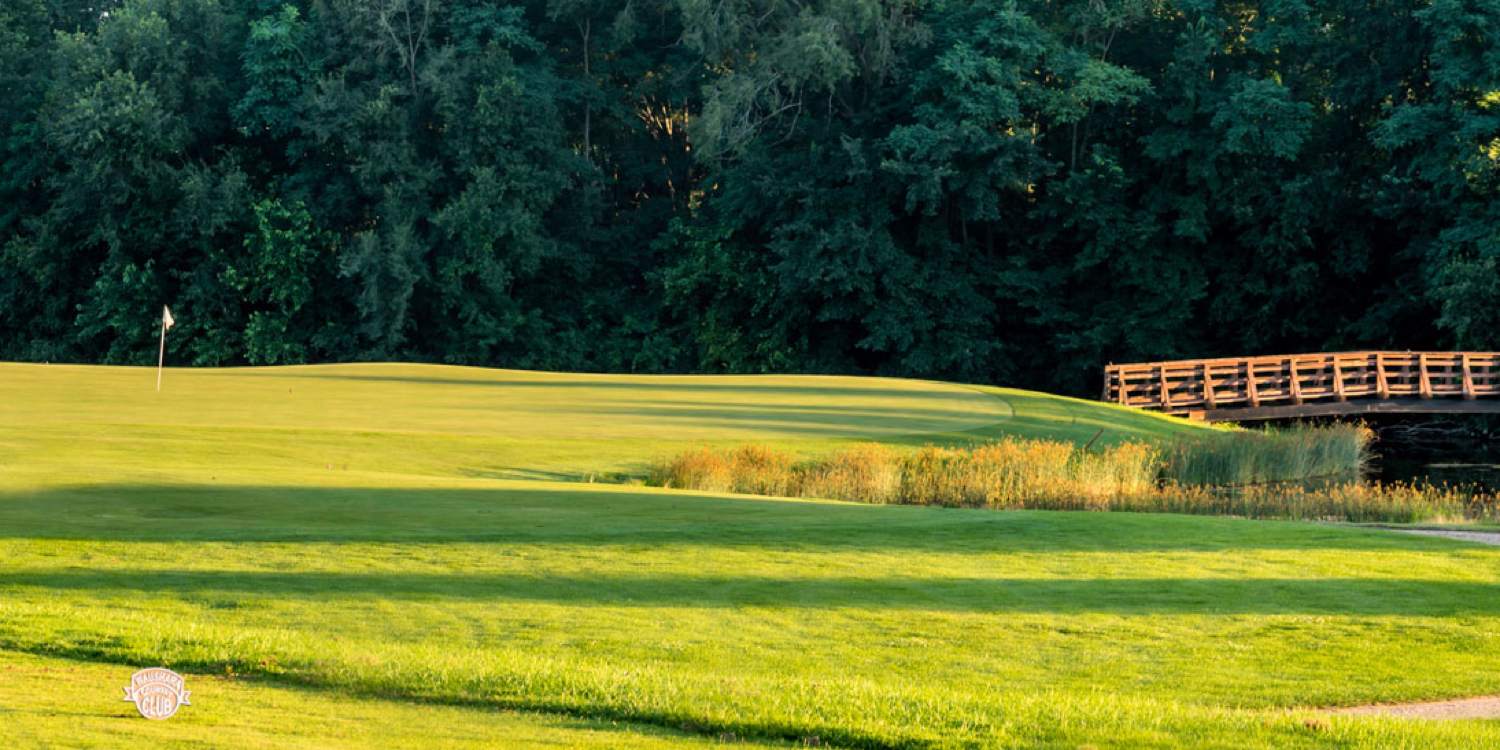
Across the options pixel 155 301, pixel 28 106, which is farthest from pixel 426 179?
pixel 28 106

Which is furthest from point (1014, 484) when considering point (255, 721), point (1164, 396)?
point (1164, 396)

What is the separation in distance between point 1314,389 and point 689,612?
1306 inches

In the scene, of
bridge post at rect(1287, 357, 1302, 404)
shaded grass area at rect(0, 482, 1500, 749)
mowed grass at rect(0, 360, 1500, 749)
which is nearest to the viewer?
mowed grass at rect(0, 360, 1500, 749)

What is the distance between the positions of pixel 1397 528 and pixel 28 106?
5366 cm

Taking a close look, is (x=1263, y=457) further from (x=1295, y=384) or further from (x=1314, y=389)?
(x=1314, y=389)

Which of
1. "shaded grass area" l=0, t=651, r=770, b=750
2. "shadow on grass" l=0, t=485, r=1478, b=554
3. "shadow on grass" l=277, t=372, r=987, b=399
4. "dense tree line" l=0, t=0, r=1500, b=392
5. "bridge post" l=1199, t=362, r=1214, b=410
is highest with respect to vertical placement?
"dense tree line" l=0, t=0, r=1500, b=392

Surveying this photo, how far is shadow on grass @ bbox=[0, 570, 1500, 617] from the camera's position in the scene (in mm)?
11461

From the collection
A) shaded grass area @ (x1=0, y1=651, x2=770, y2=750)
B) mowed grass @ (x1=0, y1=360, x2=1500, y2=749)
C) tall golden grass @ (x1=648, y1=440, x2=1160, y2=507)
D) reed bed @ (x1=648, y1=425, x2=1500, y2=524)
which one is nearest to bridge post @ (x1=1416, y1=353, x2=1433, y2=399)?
reed bed @ (x1=648, y1=425, x2=1500, y2=524)

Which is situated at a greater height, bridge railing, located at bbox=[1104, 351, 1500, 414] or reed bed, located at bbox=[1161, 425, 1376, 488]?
bridge railing, located at bbox=[1104, 351, 1500, 414]

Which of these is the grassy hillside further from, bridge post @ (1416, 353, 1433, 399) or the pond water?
bridge post @ (1416, 353, 1433, 399)

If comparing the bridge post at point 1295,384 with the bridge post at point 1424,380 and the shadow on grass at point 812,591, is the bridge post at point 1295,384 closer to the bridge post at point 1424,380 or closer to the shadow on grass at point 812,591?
the bridge post at point 1424,380

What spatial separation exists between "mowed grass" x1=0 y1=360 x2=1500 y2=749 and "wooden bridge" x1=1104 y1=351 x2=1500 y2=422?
23.1 meters

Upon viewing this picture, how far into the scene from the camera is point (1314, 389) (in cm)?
4050

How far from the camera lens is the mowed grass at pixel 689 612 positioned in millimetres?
8375
